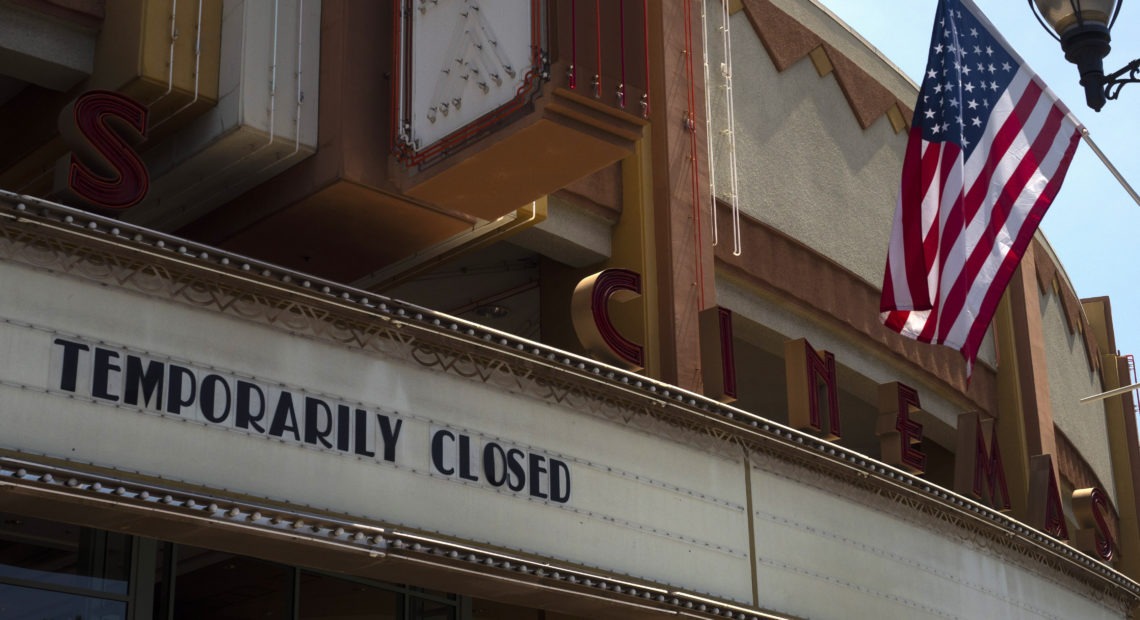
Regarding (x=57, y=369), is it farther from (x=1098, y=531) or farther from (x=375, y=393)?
(x=1098, y=531)

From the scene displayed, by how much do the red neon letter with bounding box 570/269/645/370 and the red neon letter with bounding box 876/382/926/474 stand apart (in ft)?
Answer: 14.4

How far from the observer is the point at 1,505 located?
10.8m

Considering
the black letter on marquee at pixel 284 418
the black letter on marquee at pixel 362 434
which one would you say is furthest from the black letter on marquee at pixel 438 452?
the black letter on marquee at pixel 284 418

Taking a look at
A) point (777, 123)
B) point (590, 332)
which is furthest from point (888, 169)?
point (590, 332)

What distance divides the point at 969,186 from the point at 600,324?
436 cm

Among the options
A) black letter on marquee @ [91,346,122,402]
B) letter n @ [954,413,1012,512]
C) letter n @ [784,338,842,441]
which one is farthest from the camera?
letter n @ [954,413,1012,512]

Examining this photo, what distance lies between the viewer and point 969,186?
17203 mm

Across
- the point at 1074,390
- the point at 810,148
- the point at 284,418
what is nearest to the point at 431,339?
the point at 284,418

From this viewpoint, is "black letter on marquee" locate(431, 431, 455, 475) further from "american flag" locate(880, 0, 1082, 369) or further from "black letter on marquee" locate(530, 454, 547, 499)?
"american flag" locate(880, 0, 1082, 369)

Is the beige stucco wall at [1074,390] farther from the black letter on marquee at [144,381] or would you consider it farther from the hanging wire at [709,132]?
the black letter on marquee at [144,381]

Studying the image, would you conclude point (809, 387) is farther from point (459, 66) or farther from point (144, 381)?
point (144, 381)

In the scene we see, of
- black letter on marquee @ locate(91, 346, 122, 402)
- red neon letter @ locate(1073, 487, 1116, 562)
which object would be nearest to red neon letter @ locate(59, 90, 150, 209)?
black letter on marquee @ locate(91, 346, 122, 402)

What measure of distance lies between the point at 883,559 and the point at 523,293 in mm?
5717

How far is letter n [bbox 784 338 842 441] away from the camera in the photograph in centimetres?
1767
